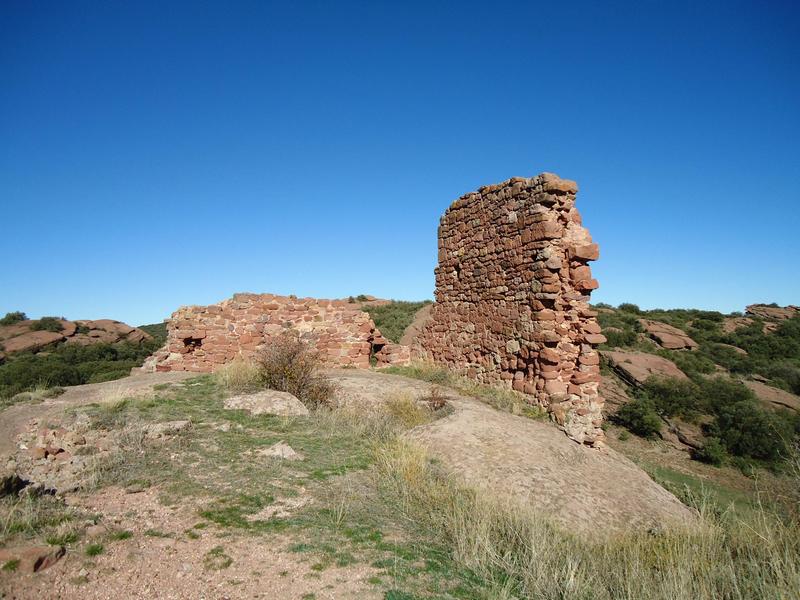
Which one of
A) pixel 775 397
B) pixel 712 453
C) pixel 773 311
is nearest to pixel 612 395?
pixel 712 453

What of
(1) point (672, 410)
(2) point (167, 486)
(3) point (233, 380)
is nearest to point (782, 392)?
(1) point (672, 410)

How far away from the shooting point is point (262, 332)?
40.6ft

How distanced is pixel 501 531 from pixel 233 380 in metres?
6.61

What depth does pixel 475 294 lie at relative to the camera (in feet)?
36.1

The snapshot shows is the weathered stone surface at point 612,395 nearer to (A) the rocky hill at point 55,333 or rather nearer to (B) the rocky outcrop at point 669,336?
(B) the rocky outcrop at point 669,336

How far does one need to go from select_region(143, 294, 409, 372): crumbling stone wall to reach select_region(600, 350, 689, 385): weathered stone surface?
9.61m

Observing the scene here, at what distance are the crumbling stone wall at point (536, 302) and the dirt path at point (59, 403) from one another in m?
6.78

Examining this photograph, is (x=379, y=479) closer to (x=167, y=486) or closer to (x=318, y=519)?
(x=318, y=519)

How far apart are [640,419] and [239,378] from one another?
12.3 meters

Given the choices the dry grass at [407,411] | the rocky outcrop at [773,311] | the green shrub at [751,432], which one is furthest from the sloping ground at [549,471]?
the rocky outcrop at [773,311]

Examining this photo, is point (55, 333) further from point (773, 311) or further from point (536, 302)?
point (773, 311)

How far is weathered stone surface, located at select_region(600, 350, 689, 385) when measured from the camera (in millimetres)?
17578

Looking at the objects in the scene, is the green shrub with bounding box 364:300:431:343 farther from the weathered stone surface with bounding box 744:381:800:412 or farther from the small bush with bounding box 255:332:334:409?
the weathered stone surface with bounding box 744:381:800:412

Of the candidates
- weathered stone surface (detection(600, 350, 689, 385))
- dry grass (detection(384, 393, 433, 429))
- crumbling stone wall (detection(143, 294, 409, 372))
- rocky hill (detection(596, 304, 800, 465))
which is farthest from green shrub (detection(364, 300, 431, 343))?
dry grass (detection(384, 393, 433, 429))
